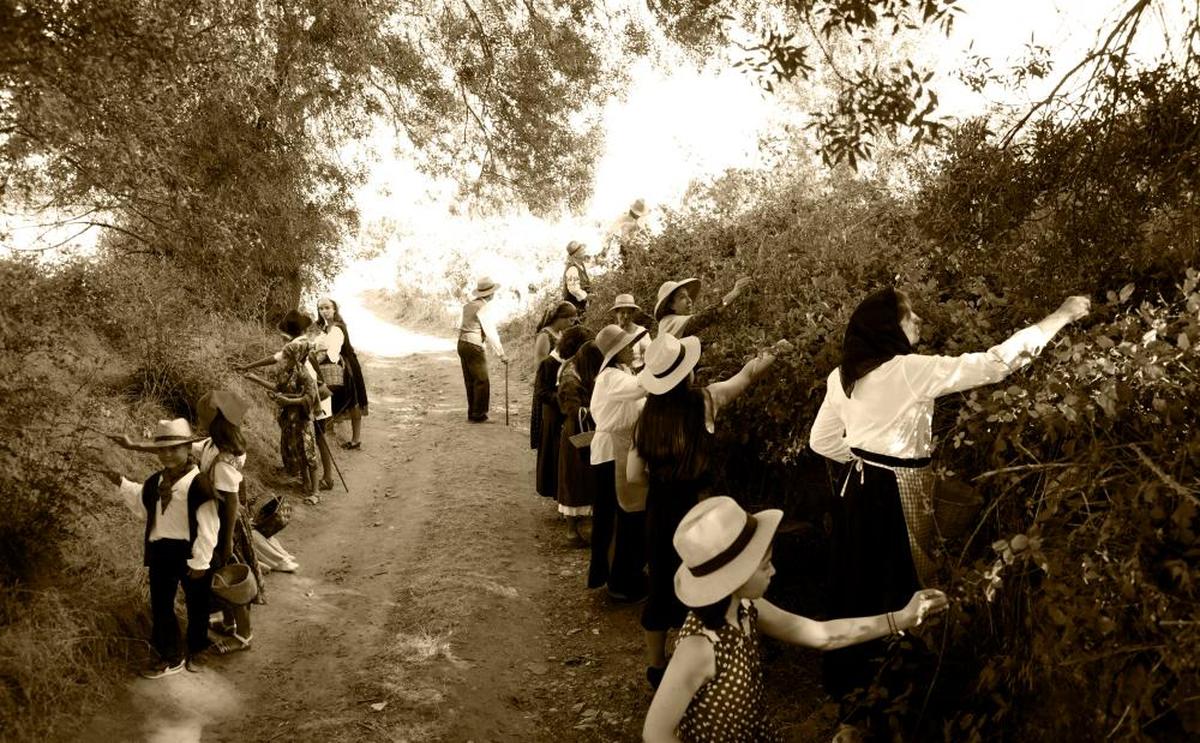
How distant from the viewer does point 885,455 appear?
433cm

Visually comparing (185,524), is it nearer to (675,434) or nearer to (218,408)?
(218,408)

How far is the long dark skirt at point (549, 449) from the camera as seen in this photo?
9609 mm

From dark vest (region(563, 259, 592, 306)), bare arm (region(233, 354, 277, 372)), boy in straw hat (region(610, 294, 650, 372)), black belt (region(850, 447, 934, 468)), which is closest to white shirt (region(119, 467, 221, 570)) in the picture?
boy in straw hat (region(610, 294, 650, 372))

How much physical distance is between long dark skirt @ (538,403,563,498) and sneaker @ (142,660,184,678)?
4283 mm

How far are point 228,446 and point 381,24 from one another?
9.32 metres

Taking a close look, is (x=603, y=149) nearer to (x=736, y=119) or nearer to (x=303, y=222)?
(x=303, y=222)

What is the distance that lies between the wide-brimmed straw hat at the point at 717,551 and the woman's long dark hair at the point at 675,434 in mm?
2114

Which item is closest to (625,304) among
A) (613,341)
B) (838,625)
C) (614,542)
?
(613,341)

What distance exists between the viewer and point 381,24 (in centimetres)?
1380

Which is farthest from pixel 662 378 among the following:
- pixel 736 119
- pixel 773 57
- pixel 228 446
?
pixel 736 119

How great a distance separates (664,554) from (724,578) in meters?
2.47

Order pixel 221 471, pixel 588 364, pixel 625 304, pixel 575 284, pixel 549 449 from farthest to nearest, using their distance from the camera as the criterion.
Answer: pixel 575 284
pixel 549 449
pixel 625 304
pixel 588 364
pixel 221 471

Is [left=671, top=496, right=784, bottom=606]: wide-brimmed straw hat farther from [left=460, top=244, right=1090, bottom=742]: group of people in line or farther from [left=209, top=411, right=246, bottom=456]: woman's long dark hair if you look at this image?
[left=209, top=411, right=246, bottom=456]: woman's long dark hair

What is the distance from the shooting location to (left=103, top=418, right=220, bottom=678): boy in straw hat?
19.8 feet
